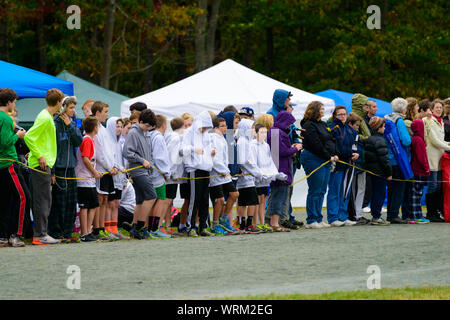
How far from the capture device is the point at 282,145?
14.1m

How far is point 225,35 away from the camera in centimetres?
3988

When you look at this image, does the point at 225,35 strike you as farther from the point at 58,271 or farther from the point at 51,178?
the point at 58,271

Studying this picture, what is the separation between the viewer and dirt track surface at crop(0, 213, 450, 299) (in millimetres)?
8163

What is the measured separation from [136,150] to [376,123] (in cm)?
465

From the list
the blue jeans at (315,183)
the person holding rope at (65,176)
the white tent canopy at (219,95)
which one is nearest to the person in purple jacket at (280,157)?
the blue jeans at (315,183)

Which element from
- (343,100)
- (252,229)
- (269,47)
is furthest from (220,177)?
(269,47)

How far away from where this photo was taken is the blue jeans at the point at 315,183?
47.3 ft

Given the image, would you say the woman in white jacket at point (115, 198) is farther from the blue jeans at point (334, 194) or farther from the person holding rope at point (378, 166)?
the person holding rope at point (378, 166)

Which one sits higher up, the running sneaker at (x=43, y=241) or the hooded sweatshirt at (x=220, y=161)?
the hooded sweatshirt at (x=220, y=161)

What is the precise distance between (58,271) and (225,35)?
31448 mm

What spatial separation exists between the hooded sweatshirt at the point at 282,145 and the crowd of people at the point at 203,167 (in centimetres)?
2

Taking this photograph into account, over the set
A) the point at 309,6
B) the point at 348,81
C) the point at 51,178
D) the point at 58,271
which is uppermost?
the point at 309,6
